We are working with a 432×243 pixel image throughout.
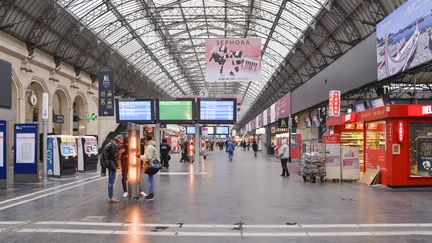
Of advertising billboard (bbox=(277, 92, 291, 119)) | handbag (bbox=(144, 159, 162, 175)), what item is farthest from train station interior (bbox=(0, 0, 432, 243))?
advertising billboard (bbox=(277, 92, 291, 119))

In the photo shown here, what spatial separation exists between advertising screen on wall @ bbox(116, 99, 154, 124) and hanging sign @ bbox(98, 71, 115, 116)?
Result: 11.7m

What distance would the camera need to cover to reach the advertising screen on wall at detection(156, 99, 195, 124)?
23.1 m

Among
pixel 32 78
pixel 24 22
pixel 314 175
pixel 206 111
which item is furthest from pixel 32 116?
pixel 314 175

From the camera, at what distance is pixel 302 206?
11859mm

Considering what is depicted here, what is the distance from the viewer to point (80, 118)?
48.0 m

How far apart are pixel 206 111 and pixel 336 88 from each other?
9.11 meters

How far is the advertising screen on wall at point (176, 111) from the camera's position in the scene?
2312 cm

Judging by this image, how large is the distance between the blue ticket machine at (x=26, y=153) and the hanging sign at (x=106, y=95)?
642 inches

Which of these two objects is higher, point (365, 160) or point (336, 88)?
point (336, 88)

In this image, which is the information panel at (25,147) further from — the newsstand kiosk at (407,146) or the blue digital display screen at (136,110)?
the newsstand kiosk at (407,146)

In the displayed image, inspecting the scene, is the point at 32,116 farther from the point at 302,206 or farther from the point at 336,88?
the point at 302,206

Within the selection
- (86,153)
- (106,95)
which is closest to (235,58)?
(86,153)

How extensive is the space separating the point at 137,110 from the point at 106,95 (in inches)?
494

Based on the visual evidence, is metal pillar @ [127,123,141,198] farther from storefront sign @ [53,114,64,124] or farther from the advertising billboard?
the advertising billboard
